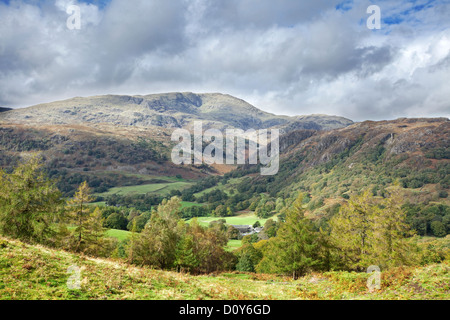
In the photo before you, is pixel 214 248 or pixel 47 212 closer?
pixel 47 212

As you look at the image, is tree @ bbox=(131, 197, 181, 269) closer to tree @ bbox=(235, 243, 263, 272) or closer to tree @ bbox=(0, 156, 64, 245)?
tree @ bbox=(0, 156, 64, 245)

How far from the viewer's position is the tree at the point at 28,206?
2614 centimetres

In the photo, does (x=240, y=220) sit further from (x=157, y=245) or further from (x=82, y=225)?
(x=82, y=225)

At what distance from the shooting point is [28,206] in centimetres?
2738

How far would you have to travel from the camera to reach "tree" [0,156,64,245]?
85.8ft

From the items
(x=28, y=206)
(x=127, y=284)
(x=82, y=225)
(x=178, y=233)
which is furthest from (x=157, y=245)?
(x=127, y=284)

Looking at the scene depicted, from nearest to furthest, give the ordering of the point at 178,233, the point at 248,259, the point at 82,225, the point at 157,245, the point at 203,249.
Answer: the point at 157,245 → the point at 82,225 → the point at 178,233 → the point at 203,249 → the point at 248,259

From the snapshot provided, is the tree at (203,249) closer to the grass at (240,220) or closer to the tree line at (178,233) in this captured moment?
the tree line at (178,233)

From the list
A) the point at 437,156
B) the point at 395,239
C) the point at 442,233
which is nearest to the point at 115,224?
the point at 395,239

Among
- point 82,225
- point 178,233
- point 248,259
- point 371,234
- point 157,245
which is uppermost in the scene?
point 82,225
